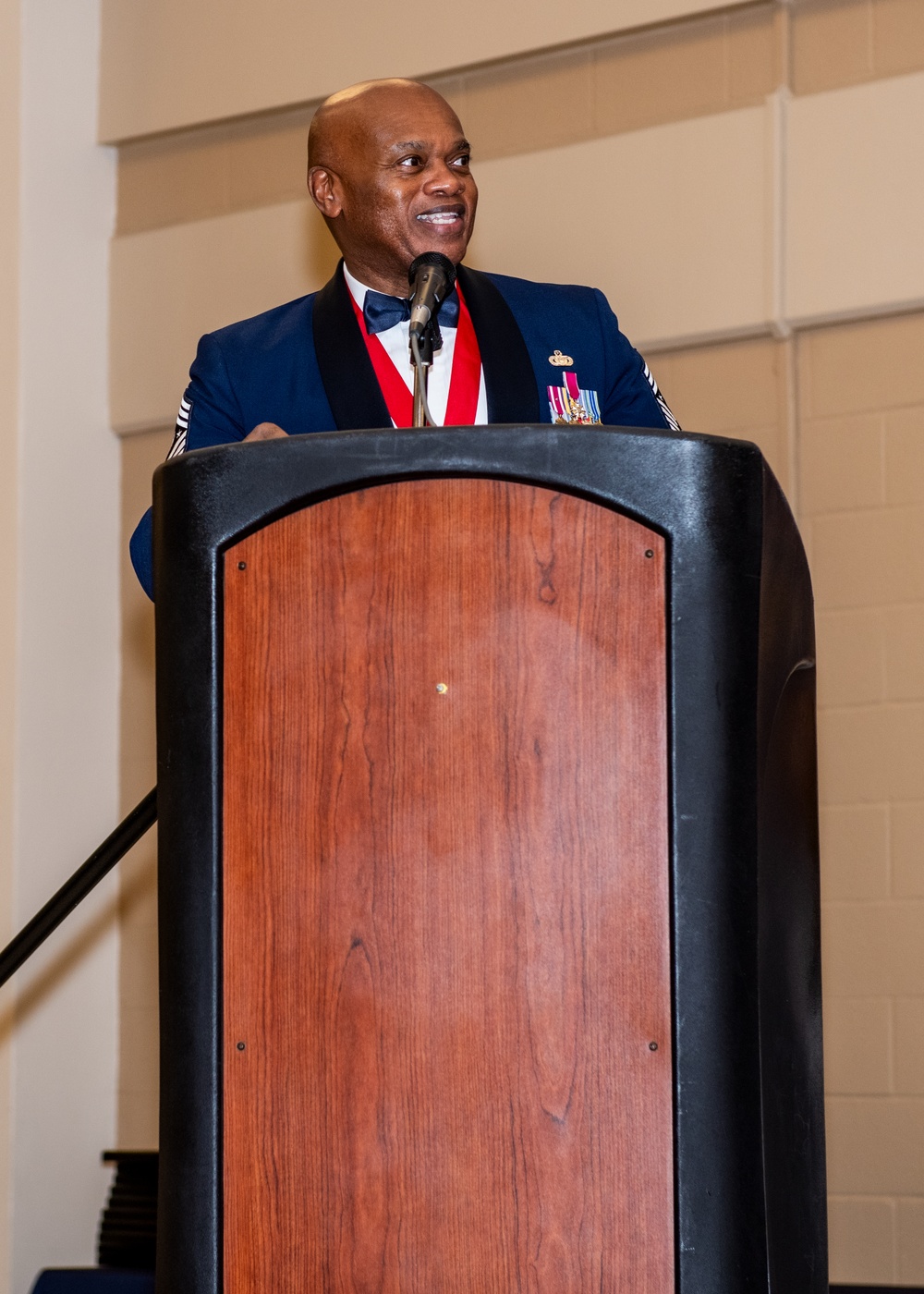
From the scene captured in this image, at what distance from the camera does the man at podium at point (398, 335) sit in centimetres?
206

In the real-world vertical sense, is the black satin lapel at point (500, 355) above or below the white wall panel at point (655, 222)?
below

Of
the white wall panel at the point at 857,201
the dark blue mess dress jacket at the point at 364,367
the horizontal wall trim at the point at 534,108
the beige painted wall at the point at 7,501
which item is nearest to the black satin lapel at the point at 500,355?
the dark blue mess dress jacket at the point at 364,367

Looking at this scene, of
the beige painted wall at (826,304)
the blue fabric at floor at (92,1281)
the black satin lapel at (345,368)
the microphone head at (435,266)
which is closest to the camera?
the microphone head at (435,266)

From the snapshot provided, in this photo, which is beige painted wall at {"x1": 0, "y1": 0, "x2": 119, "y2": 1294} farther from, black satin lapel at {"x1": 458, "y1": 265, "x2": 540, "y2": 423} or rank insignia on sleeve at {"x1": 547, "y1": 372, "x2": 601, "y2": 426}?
rank insignia on sleeve at {"x1": 547, "y1": 372, "x2": 601, "y2": 426}

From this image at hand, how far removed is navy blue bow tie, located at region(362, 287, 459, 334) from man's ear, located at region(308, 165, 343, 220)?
175 millimetres

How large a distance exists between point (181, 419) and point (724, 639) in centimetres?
95

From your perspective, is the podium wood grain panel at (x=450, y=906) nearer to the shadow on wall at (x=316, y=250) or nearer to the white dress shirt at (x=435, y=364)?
the white dress shirt at (x=435, y=364)

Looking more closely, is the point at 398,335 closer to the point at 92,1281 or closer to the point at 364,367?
the point at 364,367

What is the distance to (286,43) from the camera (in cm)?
374

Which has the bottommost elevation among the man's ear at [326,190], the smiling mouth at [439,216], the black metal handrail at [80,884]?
the black metal handrail at [80,884]

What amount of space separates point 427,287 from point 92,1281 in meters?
2.44

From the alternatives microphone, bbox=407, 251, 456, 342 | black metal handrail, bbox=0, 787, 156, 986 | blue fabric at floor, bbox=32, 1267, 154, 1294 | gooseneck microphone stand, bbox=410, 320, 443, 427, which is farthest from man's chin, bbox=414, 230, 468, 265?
blue fabric at floor, bbox=32, 1267, 154, 1294

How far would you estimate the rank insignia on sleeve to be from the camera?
2092 millimetres

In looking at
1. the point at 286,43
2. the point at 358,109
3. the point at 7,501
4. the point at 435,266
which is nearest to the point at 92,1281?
the point at 7,501
